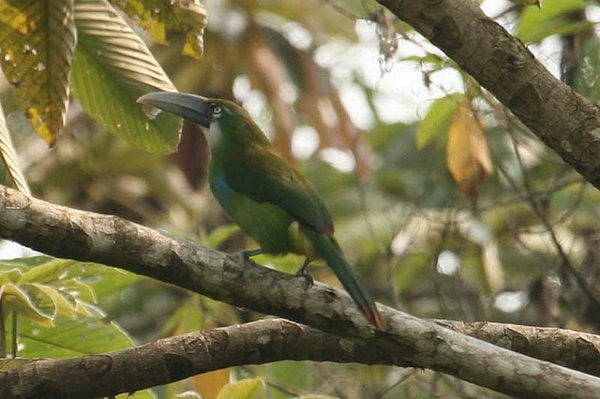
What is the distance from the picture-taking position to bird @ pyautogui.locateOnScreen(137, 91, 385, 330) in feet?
12.7

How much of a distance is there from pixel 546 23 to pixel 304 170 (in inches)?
219

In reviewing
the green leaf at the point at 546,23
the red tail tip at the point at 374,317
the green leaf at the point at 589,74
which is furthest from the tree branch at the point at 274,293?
the green leaf at the point at 589,74

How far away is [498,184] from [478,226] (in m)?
1.31

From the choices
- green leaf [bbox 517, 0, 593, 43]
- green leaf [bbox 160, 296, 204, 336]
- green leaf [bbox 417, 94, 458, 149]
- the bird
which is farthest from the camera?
green leaf [bbox 160, 296, 204, 336]

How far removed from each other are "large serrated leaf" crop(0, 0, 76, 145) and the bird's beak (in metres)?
0.43

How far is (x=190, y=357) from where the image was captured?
3252 mm

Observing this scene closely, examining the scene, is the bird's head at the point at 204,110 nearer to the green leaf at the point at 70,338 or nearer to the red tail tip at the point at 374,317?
the green leaf at the point at 70,338

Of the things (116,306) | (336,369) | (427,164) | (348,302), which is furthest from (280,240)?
(427,164)

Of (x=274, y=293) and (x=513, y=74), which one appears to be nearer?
(x=274, y=293)

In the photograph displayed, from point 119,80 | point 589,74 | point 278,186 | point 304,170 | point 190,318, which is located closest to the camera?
point 119,80

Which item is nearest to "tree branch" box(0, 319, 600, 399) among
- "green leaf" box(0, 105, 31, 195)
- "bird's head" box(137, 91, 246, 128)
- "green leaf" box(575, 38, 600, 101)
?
"green leaf" box(0, 105, 31, 195)

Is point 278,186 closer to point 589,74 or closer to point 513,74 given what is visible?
point 513,74

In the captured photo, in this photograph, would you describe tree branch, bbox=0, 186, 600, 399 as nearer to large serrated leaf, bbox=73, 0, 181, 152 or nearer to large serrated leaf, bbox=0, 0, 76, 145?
large serrated leaf, bbox=0, 0, 76, 145

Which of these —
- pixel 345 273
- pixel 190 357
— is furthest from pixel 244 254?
pixel 190 357
